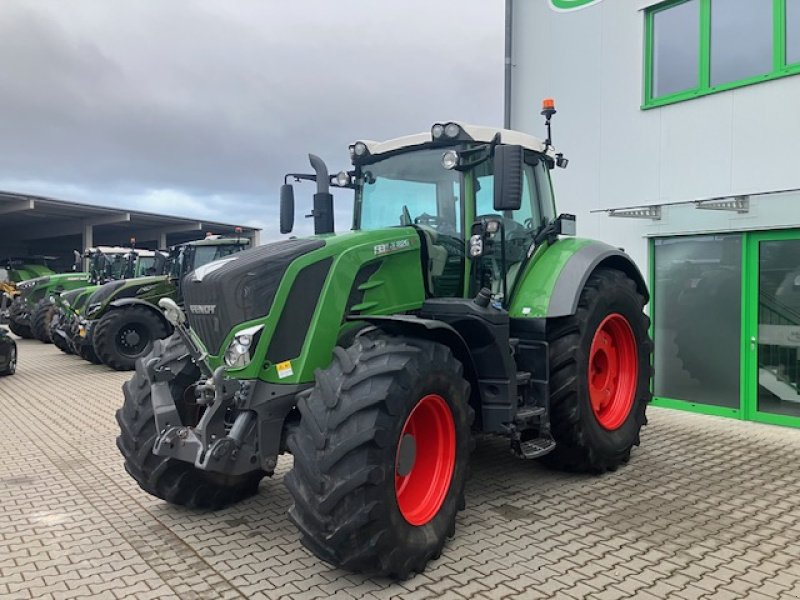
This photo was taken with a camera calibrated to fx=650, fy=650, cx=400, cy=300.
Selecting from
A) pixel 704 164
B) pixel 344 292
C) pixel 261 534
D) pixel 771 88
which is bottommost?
pixel 261 534

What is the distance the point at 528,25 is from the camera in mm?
8773

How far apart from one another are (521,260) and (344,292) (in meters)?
1.78

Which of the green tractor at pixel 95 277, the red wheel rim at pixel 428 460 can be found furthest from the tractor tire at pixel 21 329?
the red wheel rim at pixel 428 460

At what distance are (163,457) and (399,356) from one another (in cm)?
165

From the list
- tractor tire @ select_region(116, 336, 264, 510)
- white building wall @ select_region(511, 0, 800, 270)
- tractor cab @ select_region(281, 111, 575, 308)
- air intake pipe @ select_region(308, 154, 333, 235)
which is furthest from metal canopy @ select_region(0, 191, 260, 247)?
tractor tire @ select_region(116, 336, 264, 510)

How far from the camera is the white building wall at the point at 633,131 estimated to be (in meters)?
6.44

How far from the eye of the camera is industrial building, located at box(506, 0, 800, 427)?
647 centimetres

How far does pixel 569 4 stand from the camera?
8273 mm

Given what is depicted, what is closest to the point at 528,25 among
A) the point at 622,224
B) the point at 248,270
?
the point at 622,224

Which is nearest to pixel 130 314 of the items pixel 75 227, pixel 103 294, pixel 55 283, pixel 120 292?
pixel 120 292

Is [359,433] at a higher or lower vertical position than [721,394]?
higher

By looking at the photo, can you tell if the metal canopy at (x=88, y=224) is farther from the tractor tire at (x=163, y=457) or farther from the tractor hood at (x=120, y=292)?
the tractor tire at (x=163, y=457)

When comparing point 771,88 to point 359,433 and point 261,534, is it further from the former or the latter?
point 261,534

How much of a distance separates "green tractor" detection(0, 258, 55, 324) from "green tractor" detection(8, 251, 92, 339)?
4.42 meters
